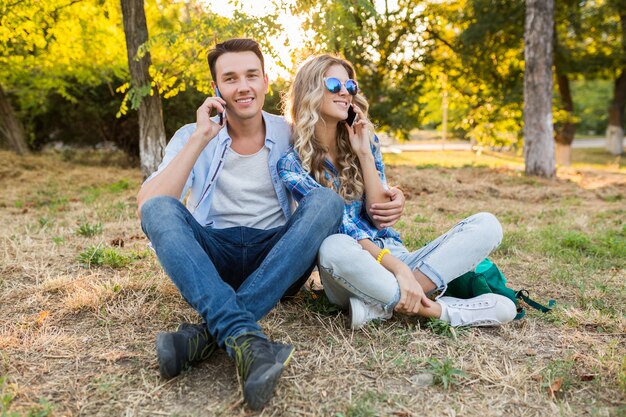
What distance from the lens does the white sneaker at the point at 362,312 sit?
275 centimetres

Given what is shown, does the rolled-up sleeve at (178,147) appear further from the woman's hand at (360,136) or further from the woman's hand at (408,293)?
the woman's hand at (408,293)

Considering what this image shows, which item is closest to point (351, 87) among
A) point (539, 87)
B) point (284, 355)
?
point (284, 355)

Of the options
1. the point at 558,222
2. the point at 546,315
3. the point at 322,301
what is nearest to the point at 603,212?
the point at 558,222

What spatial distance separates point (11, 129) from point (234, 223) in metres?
11.0

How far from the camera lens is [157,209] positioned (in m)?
2.51

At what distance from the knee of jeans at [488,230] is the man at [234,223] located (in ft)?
1.61

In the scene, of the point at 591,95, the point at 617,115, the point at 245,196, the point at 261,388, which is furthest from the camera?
the point at 591,95

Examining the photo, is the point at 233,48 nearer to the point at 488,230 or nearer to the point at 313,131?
the point at 313,131

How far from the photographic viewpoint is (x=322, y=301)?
317 centimetres

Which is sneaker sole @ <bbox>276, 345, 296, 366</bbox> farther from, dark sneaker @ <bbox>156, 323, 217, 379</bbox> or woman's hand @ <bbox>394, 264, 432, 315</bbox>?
woman's hand @ <bbox>394, 264, 432, 315</bbox>

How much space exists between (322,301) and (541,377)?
1.30 meters

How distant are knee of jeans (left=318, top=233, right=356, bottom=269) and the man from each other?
1.6 inches

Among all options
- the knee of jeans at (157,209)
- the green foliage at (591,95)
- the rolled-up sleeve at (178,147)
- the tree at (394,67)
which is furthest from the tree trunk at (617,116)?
the knee of jeans at (157,209)

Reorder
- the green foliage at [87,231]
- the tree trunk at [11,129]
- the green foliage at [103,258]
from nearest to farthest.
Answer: the green foliage at [103,258]
the green foliage at [87,231]
the tree trunk at [11,129]
